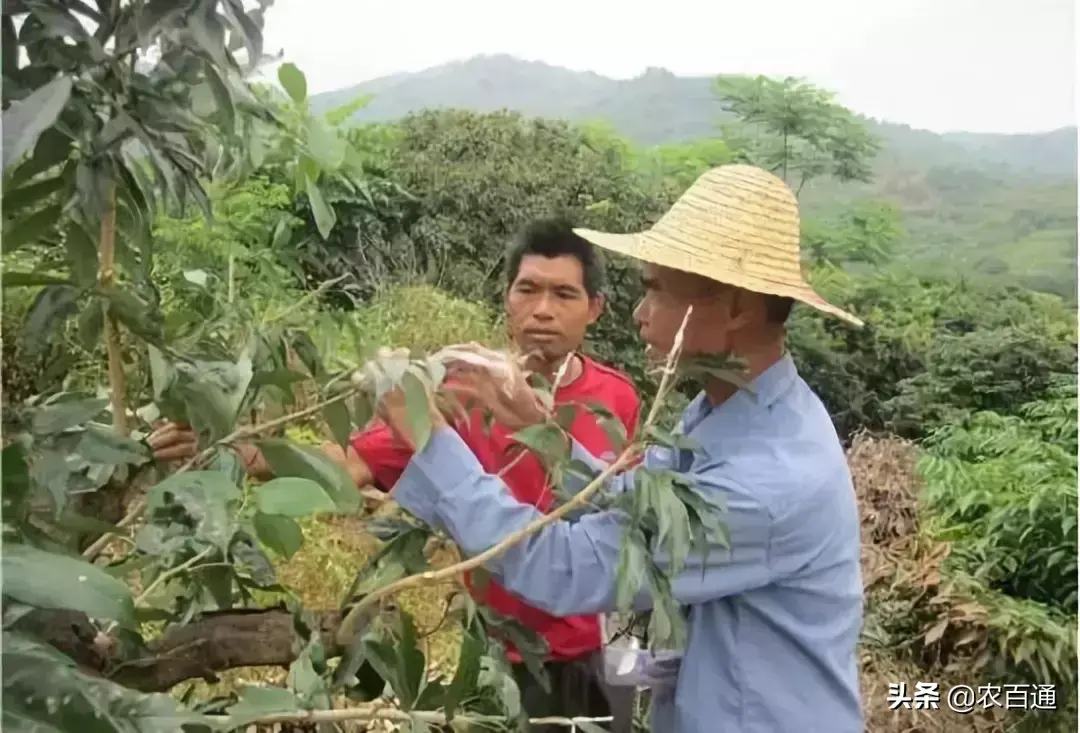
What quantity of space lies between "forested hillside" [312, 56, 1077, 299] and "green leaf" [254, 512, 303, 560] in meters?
0.63

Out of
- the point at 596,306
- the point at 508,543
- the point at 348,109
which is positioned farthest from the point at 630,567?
the point at 348,109

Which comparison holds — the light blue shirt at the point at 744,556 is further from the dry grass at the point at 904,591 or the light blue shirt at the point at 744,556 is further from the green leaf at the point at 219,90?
the dry grass at the point at 904,591

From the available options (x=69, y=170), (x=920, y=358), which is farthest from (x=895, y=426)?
(x=69, y=170)

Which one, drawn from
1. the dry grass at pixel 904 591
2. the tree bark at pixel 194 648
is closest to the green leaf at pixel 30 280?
the tree bark at pixel 194 648

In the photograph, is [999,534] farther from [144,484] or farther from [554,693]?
[144,484]

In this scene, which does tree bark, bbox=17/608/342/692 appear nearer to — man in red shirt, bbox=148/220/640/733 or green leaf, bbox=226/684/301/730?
green leaf, bbox=226/684/301/730

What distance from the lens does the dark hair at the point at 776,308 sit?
948mm

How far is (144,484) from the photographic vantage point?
Answer: 755mm

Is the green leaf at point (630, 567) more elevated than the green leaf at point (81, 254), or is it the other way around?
the green leaf at point (81, 254)

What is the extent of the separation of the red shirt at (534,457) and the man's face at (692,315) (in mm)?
91

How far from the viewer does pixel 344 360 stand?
2.60ft

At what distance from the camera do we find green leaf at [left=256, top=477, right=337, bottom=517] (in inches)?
21.9

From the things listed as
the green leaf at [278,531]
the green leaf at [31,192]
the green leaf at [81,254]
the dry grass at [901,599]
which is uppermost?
the green leaf at [31,192]

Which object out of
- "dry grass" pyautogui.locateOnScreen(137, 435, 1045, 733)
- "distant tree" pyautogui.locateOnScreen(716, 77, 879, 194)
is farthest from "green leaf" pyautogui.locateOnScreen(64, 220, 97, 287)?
"distant tree" pyautogui.locateOnScreen(716, 77, 879, 194)
